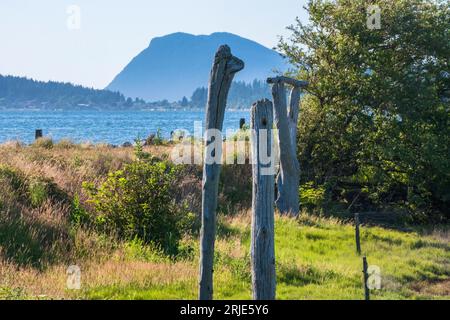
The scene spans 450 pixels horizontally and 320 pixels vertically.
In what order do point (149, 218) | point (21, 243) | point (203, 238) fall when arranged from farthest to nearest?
point (149, 218) < point (21, 243) < point (203, 238)

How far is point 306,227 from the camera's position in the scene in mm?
19906

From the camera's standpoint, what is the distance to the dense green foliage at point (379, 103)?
26594mm

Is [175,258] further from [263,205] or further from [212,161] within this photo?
[212,161]

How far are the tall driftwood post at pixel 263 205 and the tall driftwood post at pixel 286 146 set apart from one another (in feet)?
38.2

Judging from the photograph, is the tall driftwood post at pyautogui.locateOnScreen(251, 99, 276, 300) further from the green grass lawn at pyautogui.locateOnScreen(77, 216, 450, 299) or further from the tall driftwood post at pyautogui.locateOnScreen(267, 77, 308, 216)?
the tall driftwood post at pyautogui.locateOnScreen(267, 77, 308, 216)

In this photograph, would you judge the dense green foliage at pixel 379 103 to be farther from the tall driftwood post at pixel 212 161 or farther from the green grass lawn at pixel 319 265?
the tall driftwood post at pixel 212 161

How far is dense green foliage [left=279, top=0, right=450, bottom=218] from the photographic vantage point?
1047 inches

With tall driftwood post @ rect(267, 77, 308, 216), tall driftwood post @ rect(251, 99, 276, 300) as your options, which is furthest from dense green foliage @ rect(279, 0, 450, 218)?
tall driftwood post @ rect(251, 99, 276, 300)

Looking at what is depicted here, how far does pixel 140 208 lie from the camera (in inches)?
607

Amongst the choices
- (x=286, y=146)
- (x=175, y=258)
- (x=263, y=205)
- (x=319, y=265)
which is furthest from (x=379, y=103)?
(x=263, y=205)

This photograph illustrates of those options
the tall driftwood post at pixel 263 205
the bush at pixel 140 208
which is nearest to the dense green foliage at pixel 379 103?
the bush at pixel 140 208

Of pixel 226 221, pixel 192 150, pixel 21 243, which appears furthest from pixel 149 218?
pixel 192 150
